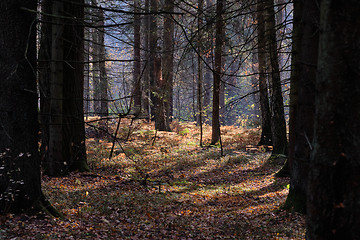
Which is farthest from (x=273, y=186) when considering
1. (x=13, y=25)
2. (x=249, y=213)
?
(x=13, y=25)

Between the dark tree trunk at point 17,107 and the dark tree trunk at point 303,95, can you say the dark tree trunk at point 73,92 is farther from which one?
the dark tree trunk at point 303,95

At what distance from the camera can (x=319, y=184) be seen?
107 inches

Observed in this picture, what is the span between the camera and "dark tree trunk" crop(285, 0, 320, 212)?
4.23 metres

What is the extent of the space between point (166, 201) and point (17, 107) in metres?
4.41

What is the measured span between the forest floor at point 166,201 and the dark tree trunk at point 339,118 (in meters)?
2.76

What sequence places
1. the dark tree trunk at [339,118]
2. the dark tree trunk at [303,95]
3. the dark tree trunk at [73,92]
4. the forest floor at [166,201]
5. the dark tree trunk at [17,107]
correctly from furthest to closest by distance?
the dark tree trunk at [73,92], the forest floor at [166,201], the dark tree trunk at [17,107], the dark tree trunk at [303,95], the dark tree trunk at [339,118]

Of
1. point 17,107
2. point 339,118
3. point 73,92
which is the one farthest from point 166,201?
point 339,118

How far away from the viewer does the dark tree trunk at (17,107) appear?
4.63 meters

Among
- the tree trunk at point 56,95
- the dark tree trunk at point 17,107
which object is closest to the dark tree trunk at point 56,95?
the tree trunk at point 56,95

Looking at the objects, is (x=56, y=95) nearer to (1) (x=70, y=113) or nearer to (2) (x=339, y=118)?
(1) (x=70, y=113)

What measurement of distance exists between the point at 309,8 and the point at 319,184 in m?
3.34

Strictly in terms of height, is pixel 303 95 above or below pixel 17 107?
above

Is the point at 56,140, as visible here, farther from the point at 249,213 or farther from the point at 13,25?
the point at 249,213

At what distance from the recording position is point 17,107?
471 centimetres
